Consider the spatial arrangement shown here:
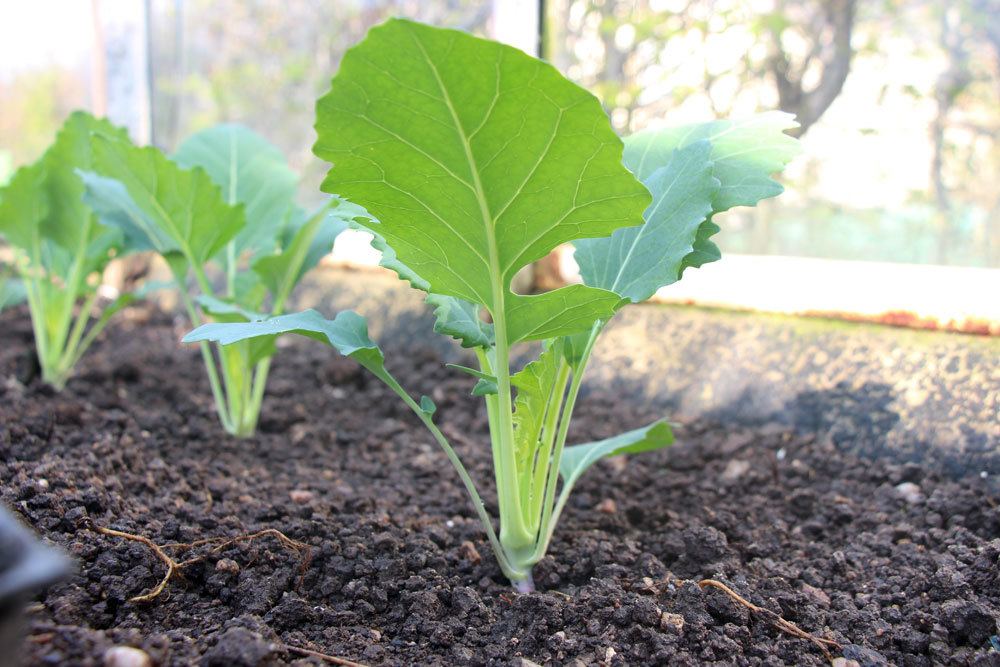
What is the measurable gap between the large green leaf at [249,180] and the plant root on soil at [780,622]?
129 cm

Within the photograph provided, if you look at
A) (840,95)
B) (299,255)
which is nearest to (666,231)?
(299,255)

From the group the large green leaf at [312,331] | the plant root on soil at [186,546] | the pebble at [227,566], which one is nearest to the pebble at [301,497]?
the plant root on soil at [186,546]

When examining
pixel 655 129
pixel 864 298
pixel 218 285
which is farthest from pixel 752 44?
pixel 218 285

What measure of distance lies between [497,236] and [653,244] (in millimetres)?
255

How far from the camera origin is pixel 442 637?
Answer: 90 cm

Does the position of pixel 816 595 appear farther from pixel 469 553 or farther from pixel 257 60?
pixel 257 60

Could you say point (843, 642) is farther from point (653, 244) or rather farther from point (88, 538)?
point (88, 538)

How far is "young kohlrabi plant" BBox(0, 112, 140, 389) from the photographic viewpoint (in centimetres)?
178

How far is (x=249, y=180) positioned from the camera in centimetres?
181

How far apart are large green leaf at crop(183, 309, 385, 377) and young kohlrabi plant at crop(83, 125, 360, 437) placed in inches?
7.3

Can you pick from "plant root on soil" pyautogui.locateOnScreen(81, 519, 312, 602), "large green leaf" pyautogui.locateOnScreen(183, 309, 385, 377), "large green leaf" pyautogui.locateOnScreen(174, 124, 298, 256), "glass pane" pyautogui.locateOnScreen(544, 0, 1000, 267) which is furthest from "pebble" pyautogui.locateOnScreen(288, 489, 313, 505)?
"glass pane" pyautogui.locateOnScreen(544, 0, 1000, 267)

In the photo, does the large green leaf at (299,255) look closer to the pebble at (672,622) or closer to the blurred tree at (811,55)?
the pebble at (672,622)

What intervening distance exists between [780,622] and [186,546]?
0.76m

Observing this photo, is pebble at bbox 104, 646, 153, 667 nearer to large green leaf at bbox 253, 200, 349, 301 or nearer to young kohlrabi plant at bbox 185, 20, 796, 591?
young kohlrabi plant at bbox 185, 20, 796, 591
